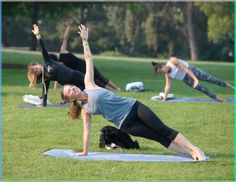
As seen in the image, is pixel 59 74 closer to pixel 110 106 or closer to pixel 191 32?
pixel 110 106

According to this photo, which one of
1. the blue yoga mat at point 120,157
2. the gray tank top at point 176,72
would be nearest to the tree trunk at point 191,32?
the gray tank top at point 176,72

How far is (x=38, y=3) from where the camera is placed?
1188 inches

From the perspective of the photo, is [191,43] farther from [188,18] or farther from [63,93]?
[63,93]

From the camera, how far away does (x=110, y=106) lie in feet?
26.2

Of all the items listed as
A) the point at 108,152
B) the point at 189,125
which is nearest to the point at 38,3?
the point at 189,125

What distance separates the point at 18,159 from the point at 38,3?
22.7 metres

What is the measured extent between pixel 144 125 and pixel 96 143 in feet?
5.48

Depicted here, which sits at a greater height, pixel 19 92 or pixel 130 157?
pixel 130 157

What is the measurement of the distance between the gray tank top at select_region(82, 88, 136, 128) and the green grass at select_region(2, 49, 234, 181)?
593 millimetres

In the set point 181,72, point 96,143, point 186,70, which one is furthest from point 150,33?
point 96,143

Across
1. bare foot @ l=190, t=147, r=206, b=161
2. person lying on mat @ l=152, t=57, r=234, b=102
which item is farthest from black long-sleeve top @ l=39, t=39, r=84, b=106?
bare foot @ l=190, t=147, r=206, b=161

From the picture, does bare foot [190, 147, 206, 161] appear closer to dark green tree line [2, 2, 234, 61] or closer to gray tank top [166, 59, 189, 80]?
gray tank top [166, 59, 189, 80]

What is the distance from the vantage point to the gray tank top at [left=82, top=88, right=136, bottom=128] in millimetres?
7977

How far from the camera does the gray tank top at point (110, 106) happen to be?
7.98 meters
